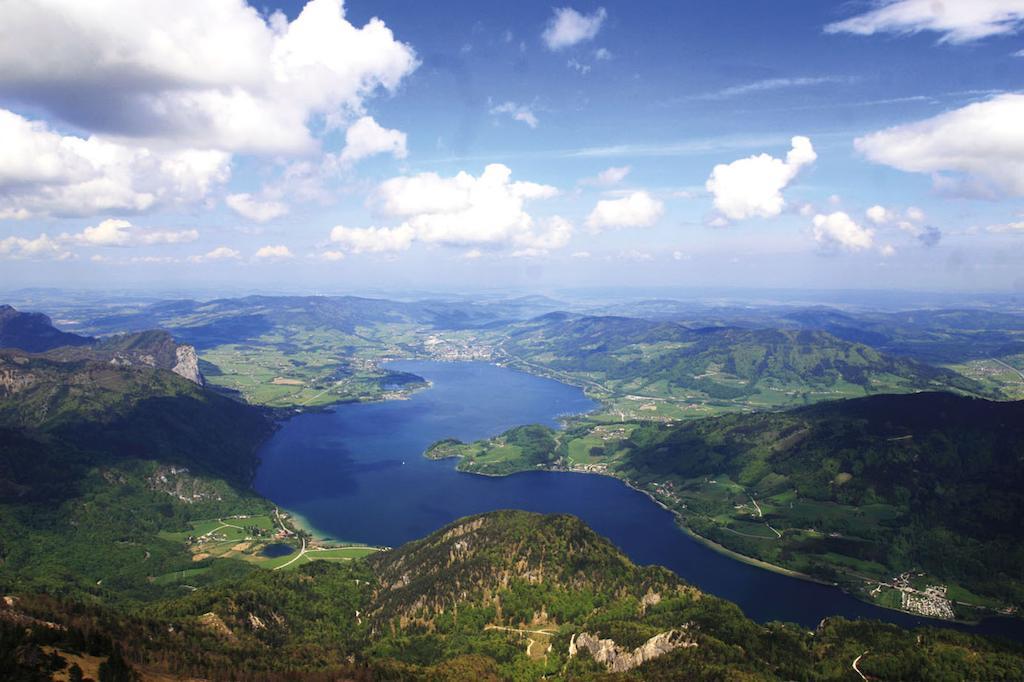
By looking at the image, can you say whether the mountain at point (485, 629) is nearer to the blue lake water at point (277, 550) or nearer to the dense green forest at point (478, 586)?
the dense green forest at point (478, 586)

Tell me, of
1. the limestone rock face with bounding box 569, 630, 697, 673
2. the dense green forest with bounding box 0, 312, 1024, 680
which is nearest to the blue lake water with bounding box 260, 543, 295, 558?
the dense green forest with bounding box 0, 312, 1024, 680

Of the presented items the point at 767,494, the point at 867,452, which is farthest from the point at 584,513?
the point at 867,452

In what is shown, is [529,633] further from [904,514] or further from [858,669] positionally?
[904,514]

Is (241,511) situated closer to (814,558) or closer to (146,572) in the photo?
(146,572)

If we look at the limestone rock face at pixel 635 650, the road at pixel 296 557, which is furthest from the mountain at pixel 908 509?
the road at pixel 296 557

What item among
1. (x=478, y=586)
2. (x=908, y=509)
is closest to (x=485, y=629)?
(x=478, y=586)

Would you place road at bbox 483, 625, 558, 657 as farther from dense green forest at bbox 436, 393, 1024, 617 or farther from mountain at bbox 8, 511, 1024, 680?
dense green forest at bbox 436, 393, 1024, 617
